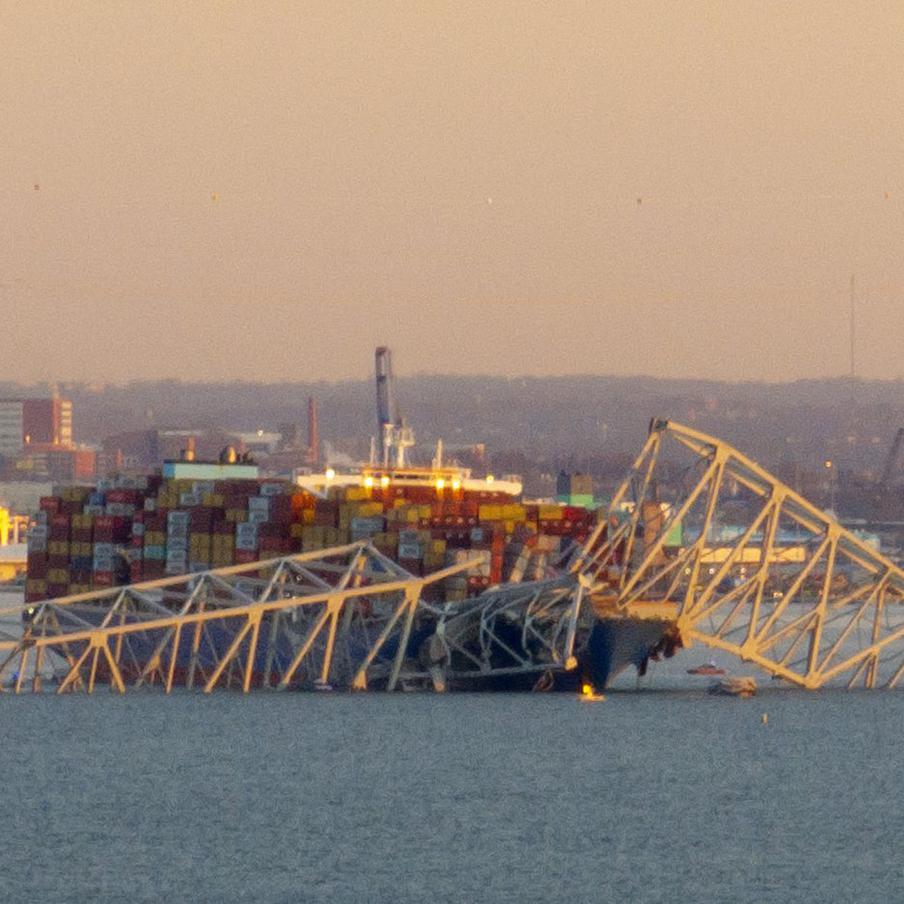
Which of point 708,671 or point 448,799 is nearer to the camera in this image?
point 448,799

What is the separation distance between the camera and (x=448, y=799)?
73.6m

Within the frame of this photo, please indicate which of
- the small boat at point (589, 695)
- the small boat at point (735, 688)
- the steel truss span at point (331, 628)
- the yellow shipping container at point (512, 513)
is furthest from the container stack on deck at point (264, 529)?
the small boat at point (735, 688)

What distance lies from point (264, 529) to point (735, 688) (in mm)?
18523

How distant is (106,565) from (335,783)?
4582cm

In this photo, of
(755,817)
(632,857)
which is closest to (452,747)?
(755,817)

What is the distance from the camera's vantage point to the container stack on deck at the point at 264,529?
108312mm

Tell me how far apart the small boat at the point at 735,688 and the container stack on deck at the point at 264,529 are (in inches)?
279

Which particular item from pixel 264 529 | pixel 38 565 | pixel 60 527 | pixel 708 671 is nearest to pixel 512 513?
pixel 264 529

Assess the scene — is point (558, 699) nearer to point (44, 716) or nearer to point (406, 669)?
point (406, 669)

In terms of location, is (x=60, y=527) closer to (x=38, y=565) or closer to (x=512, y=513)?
(x=38, y=565)

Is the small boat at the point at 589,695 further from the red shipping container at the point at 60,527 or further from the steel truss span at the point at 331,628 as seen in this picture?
the red shipping container at the point at 60,527

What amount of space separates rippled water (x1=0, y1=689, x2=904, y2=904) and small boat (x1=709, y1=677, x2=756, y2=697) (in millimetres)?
4032

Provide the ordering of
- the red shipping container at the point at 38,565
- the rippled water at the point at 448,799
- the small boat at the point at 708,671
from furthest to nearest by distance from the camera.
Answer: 1. the red shipping container at the point at 38,565
2. the small boat at the point at 708,671
3. the rippled water at the point at 448,799

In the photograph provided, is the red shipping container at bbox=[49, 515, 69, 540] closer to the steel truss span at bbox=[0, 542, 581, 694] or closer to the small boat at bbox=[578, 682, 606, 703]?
the steel truss span at bbox=[0, 542, 581, 694]
